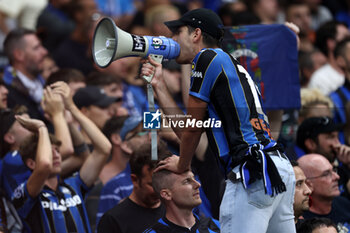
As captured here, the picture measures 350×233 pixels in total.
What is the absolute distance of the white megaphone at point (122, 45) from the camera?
5.09 m

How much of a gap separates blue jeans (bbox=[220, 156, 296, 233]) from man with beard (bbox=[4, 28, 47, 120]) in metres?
3.77

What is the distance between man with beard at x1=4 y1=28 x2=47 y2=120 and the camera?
8000 millimetres

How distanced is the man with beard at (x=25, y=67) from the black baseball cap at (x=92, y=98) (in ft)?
2.35

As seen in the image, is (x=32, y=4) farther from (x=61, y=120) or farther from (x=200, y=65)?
(x=200, y=65)

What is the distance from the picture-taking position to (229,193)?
4.72 m

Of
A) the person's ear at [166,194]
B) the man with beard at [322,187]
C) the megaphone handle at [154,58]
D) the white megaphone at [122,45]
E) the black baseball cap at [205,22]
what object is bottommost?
the man with beard at [322,187]

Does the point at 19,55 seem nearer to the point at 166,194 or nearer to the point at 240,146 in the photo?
the point at 166,194

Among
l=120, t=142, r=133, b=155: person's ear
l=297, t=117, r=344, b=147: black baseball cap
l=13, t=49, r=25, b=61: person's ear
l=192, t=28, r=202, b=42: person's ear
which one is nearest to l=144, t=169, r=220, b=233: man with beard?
l=192, t=28, r=202, b=42: person's ear

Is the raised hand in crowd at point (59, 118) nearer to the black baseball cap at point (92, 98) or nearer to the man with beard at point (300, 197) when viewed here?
the black baseball cap at point (92, 98)

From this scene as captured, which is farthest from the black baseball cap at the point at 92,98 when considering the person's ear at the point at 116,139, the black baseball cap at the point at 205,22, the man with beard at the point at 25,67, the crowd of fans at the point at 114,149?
the black baseball cap at the point at 205,22

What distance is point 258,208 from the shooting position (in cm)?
463

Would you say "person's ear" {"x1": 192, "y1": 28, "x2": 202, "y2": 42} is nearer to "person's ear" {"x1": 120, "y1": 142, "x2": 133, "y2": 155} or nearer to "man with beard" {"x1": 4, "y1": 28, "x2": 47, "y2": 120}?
"person's ear" {"x1": 120, "y1": 142, "x2": 133, "y2": 155}

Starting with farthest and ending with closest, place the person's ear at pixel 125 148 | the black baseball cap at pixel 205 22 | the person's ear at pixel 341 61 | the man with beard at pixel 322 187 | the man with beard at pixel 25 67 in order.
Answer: the person's ear at pixel 341 61
the man with beard at pixel 25 67
the person's ear at pixel 125 148
the man with beard at pixel 322 187
the black baseball cap at pixel 205 22

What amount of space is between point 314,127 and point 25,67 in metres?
3.37
